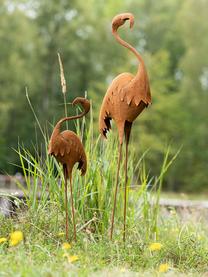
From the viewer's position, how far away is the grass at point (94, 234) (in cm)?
334

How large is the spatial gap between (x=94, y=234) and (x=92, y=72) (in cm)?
2177

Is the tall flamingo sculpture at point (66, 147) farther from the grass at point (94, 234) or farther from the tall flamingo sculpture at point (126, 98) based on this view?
the grass at point (94, 234)

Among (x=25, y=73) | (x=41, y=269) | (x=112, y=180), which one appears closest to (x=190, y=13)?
(x=25, y=73)

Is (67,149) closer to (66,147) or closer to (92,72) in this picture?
(66,147)

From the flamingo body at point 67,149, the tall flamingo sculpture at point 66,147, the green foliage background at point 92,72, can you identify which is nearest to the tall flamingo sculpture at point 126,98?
the tall flamingo sculpture at point 66,147

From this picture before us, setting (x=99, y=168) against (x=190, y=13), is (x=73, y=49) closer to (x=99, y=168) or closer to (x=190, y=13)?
(x=190, y=13)

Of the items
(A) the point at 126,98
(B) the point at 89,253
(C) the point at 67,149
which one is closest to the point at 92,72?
(A) the point at 126,98

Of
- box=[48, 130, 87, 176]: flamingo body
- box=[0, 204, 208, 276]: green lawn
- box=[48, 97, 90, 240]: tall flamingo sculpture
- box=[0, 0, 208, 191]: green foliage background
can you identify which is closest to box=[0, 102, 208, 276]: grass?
box=[0, 204, 208, 276]: green lawn

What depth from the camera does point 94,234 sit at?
437 centimetres

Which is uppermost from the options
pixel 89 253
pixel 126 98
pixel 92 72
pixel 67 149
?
pixel 92 72

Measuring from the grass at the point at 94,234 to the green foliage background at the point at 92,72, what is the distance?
1757 centimetres

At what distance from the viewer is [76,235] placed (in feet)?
13.6

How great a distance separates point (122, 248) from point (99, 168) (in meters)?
0.98

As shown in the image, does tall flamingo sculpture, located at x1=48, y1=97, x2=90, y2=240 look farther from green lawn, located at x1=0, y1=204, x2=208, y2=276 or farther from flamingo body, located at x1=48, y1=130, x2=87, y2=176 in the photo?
green lawn, located at x1=0, y1=204, x2=208, y2=276
